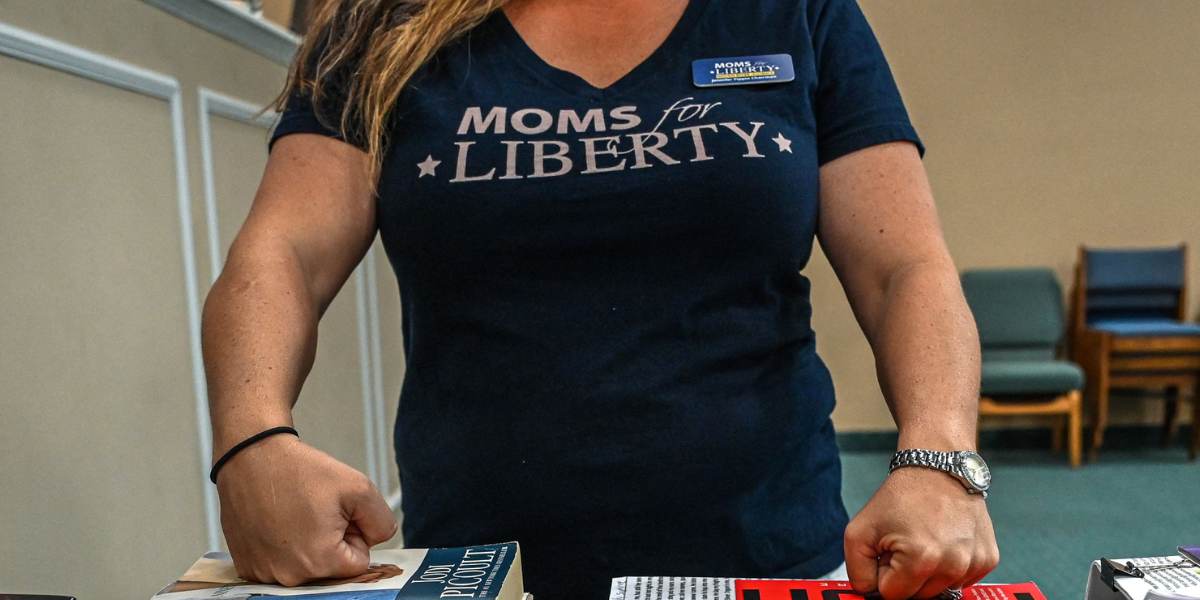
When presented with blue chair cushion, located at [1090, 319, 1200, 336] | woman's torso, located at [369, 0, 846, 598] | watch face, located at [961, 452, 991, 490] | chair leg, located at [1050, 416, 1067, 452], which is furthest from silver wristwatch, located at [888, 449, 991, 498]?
chair leg, located at [1050, 416, 1067, 452]

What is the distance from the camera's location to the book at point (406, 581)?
0.44 metres

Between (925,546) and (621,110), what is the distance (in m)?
0.41

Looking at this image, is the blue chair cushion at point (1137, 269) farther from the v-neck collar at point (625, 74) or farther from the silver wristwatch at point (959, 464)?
the silver wristwatch at point (959, 464)

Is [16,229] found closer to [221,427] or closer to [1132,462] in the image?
[221,427]

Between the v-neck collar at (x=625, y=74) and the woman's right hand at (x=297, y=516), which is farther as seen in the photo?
the v-neck collar at (x=625, y=74)

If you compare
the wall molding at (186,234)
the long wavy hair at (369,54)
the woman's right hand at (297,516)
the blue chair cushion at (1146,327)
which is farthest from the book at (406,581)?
the blue chair cushion at (1146,327)

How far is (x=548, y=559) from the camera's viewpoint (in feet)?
2.26

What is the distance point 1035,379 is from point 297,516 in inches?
168

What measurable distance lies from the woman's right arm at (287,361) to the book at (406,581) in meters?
0.01

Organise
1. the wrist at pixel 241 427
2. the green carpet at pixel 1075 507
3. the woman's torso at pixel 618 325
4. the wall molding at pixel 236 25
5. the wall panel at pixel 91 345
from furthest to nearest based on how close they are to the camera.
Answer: the green carpet at pixel 1075 507 → the wall molding at pixel 236 25 → the wall panel at pixel 91 345 → the woman's torso at pixel 618 325 → the wrist at pixel 241 427

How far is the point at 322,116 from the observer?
0.73 meters

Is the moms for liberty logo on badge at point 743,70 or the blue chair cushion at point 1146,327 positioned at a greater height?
the moms for liberty logo on badge at point 743,70

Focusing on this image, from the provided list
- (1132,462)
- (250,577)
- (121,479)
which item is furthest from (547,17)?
(1132,462)

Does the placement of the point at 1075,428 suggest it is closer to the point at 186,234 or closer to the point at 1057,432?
the point at 1057,432
